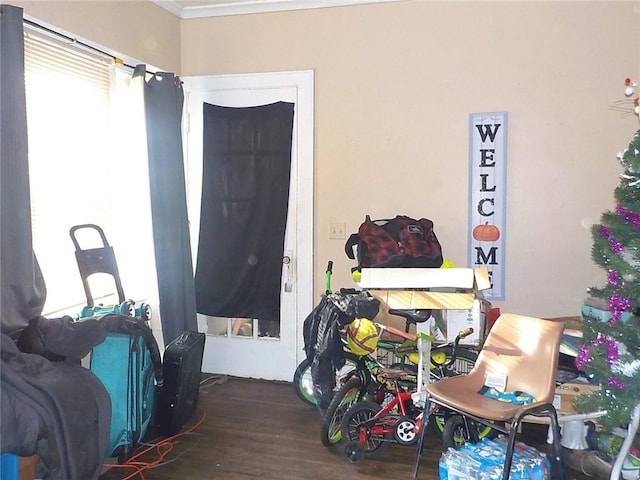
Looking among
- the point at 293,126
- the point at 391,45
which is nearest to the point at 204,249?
the point at 293,126

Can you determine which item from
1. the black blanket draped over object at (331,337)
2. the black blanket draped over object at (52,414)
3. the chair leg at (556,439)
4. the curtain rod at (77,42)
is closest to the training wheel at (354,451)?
the black blanket draped over object at (331,337)

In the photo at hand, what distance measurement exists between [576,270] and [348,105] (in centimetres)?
182

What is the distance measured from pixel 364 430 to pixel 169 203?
1.89 metres

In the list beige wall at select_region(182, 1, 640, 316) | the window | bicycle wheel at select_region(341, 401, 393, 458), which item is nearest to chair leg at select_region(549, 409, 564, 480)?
bicycle wheel at select_region(341, 401, 393, 458)

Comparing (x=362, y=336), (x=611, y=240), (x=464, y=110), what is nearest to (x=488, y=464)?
(x=362, y=336)

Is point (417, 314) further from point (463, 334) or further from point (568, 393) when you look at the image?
point (568, 393)

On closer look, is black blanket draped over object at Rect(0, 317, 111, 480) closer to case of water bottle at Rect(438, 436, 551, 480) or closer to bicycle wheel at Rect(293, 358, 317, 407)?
bicycle wheel at Rect(293, 358, 317, 407)

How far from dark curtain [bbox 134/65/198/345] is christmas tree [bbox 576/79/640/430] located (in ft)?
8.12

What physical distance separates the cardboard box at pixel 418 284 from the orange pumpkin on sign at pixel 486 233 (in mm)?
507

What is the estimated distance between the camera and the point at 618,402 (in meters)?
2.41

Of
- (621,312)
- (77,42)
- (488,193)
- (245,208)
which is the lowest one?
(621,312)

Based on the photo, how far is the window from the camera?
2938 mm

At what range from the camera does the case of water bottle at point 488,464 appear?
251 cm

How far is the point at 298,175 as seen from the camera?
3.96 metres
